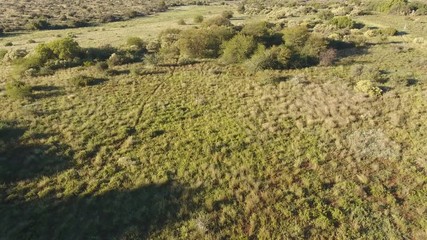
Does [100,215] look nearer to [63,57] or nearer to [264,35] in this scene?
[63,57]

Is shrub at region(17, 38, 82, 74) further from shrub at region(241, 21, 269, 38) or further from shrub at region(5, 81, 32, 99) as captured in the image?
shrub at region(241, 21, 269, 38)

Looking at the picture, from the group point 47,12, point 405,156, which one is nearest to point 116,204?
point 405,156

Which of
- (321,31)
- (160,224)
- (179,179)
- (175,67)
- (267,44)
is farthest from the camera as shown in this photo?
(321,31)

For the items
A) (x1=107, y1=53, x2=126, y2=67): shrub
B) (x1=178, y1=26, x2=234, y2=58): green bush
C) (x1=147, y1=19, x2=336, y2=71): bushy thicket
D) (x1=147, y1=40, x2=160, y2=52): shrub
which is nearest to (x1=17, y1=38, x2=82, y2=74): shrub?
(x1=107, y1=53, x2=126, y2=67): shrub

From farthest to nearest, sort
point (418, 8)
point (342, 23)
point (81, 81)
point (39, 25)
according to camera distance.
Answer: point (418, 8) → point (39, 25) → point (342, 23) → point (81, 81)

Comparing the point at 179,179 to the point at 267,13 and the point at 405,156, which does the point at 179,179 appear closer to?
the point at 405,156

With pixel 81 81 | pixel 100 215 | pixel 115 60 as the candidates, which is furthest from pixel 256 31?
pixel 100 215

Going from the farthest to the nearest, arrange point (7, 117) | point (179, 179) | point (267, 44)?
1. point (267, 44)
2. point (7, 117)
3. point (179, 179)
